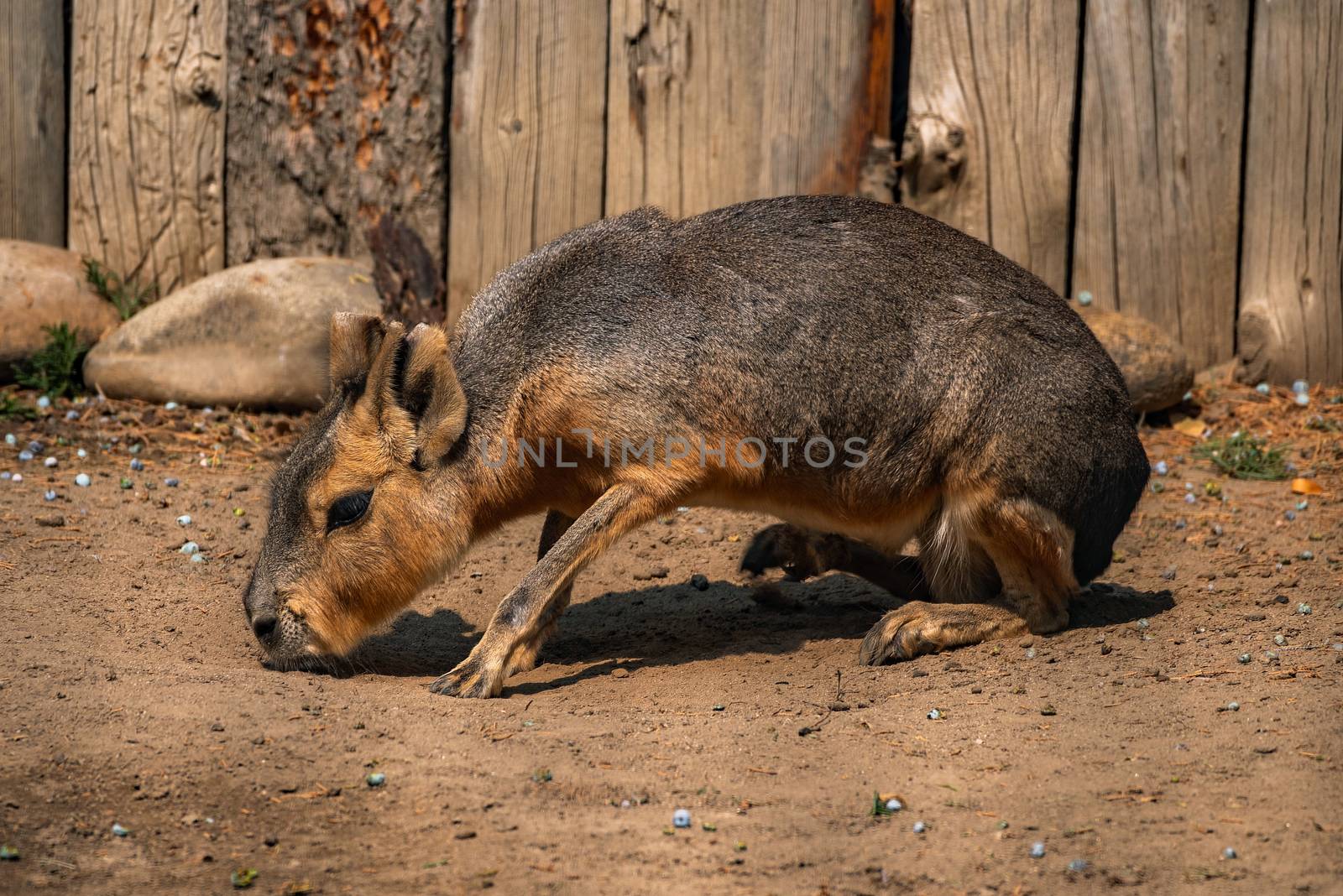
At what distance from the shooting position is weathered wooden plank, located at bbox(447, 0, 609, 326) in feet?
23.5

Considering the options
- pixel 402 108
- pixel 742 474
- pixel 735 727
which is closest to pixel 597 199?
pixel 402 108

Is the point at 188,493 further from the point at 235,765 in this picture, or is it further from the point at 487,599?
the point at 235,765

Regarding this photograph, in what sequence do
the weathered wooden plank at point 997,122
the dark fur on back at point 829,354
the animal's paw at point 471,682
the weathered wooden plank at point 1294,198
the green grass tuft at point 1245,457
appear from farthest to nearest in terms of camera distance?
the weathered wooden plank at point 997,122 → the weathered wooden plank at point 1294,198 → the green grass tuft at point 1245,457 → the dark fur on back at point 829,354 → the animal's paw at point 471,682

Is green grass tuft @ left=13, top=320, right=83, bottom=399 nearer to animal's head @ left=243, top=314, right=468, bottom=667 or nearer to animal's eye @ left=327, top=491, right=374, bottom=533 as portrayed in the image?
animal's head @ left=243, top=314, right=468, bottom=667

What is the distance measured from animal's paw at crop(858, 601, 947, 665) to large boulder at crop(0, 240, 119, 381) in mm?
4818

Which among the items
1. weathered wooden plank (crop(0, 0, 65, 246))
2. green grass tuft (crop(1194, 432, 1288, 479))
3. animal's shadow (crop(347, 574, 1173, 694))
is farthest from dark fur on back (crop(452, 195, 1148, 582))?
weathered wooden plank (crop(0, 0, 65, 246))

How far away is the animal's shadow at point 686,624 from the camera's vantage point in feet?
17.3

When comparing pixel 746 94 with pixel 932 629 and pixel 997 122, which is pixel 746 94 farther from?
pixel 932 629

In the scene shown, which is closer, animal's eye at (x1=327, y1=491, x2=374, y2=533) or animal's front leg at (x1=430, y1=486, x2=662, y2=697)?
animal's front leg at (x1=430, y1=486, x2=662, y2=697)

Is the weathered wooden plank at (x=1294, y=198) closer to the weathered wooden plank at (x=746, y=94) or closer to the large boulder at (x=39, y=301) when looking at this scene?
the weathered wooden plank at (x=746, y=94)

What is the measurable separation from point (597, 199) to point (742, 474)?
2.79 metres

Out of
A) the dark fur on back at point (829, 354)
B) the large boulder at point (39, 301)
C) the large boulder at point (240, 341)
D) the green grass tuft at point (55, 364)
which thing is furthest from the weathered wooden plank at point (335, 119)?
the dark fur on back at point (829, 354)

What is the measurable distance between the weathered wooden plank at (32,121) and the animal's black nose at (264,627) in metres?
4.14

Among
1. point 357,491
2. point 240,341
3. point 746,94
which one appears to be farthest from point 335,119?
point 357,491
